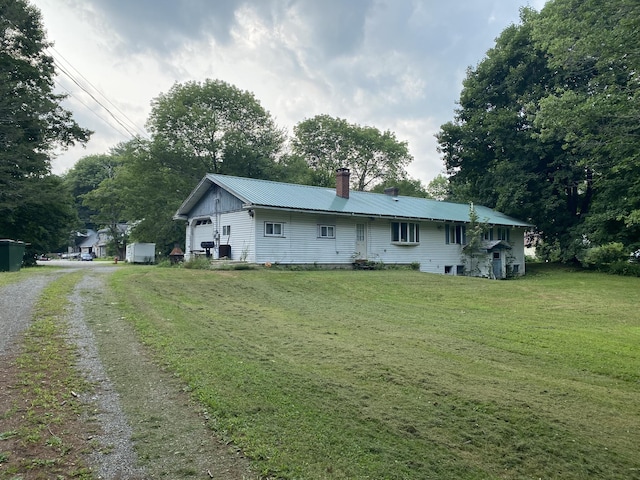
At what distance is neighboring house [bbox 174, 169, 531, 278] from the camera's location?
20.2 metres

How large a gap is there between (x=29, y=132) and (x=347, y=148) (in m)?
35.0

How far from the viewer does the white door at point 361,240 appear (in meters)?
22.9

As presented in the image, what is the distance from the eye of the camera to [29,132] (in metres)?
24.0

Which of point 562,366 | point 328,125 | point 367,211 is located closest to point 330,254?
point 367,211

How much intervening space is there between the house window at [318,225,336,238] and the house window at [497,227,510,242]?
45.9 feet

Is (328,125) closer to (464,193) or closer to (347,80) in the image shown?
(464,193)

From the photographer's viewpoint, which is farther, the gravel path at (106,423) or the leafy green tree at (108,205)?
the leafy green tree at (108,205)

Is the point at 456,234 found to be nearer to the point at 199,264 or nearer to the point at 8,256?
the point at 199,264

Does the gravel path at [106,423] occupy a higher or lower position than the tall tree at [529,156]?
lower

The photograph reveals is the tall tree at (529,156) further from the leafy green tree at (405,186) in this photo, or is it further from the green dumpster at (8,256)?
the green dumpster at (8,256)

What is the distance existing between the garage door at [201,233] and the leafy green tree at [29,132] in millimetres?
8249

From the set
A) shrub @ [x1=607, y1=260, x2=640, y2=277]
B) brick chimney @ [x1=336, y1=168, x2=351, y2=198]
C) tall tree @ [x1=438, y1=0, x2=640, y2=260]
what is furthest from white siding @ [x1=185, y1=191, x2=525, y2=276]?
tall tree @ [x1=438, y1=0, x2=640, y2=260]

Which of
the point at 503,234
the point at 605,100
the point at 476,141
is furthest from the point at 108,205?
the point at 605,100

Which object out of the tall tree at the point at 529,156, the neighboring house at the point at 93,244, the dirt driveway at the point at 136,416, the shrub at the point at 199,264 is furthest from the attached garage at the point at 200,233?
the neighboring house at the point at 93,244
